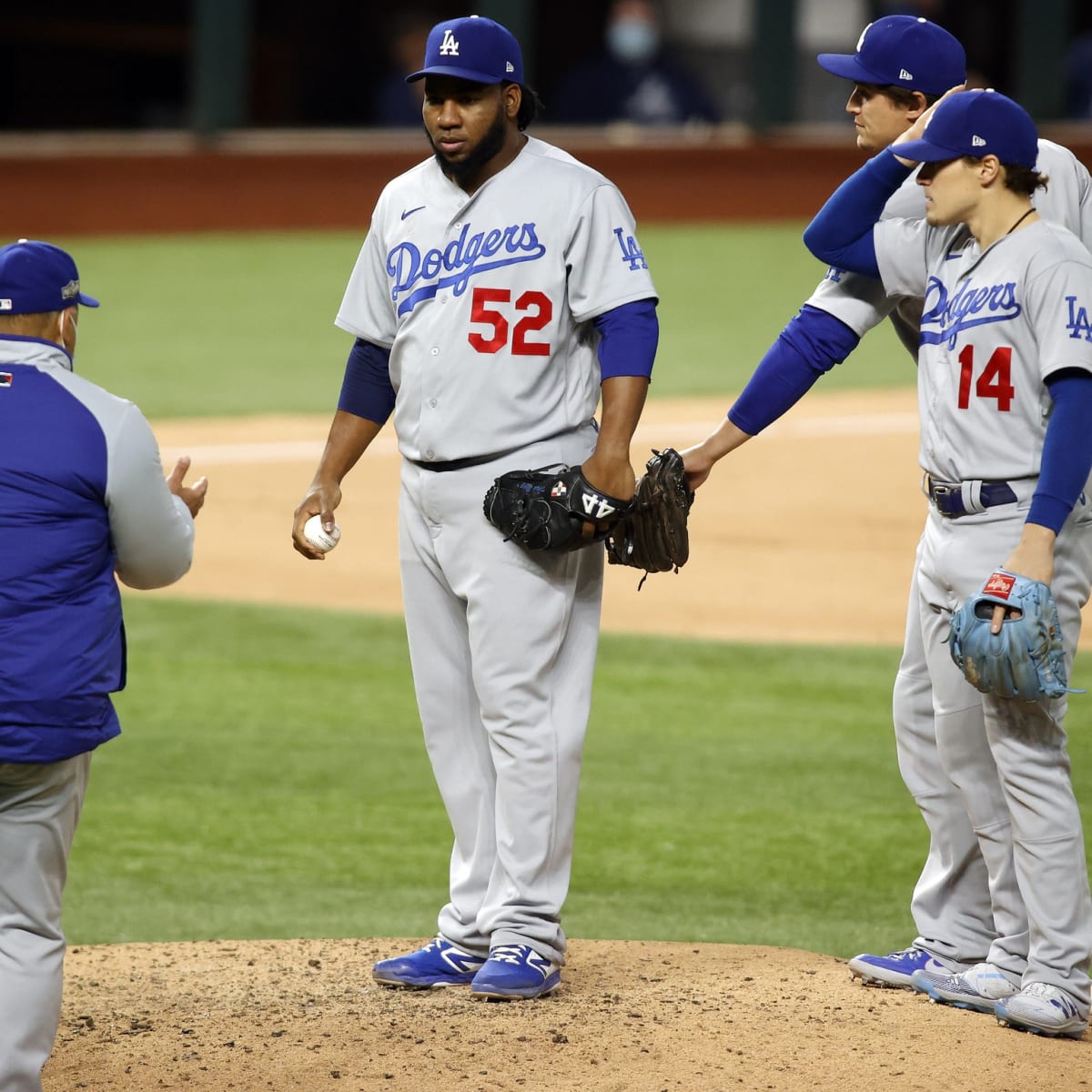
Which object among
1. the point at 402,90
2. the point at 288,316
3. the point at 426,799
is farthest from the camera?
the point at 402,90

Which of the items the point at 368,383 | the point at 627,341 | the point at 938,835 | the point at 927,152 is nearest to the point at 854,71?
the point at 927,152

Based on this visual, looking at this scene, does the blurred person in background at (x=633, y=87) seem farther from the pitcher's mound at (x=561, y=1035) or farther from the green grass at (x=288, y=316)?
the pitcher's mound at (x=561, y=1035)

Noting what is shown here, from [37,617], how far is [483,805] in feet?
3.94

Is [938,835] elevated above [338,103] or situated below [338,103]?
below

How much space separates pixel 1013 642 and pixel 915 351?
0.89m

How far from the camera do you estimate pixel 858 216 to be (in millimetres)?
3715

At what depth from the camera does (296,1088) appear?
326cm

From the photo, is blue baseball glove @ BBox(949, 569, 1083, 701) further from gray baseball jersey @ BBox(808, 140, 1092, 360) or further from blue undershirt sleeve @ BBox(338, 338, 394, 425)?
blue undershirt sleeve @ BBox(338, 338, 394, 425)

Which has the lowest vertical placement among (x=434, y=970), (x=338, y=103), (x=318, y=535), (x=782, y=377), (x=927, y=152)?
(x=434, y=970)

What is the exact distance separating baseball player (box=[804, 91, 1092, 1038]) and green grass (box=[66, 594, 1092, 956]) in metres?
1.02

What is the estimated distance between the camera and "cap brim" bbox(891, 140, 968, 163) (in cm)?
339

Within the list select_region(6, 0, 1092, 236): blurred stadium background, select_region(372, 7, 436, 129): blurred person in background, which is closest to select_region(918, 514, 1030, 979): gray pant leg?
select_region(372, 7, 436, 129): blurred person in background

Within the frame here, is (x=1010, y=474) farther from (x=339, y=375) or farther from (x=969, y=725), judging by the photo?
(x=339, y=375)

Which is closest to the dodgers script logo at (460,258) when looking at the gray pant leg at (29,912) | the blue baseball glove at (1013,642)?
the blue baseball glove at (1013,642)
